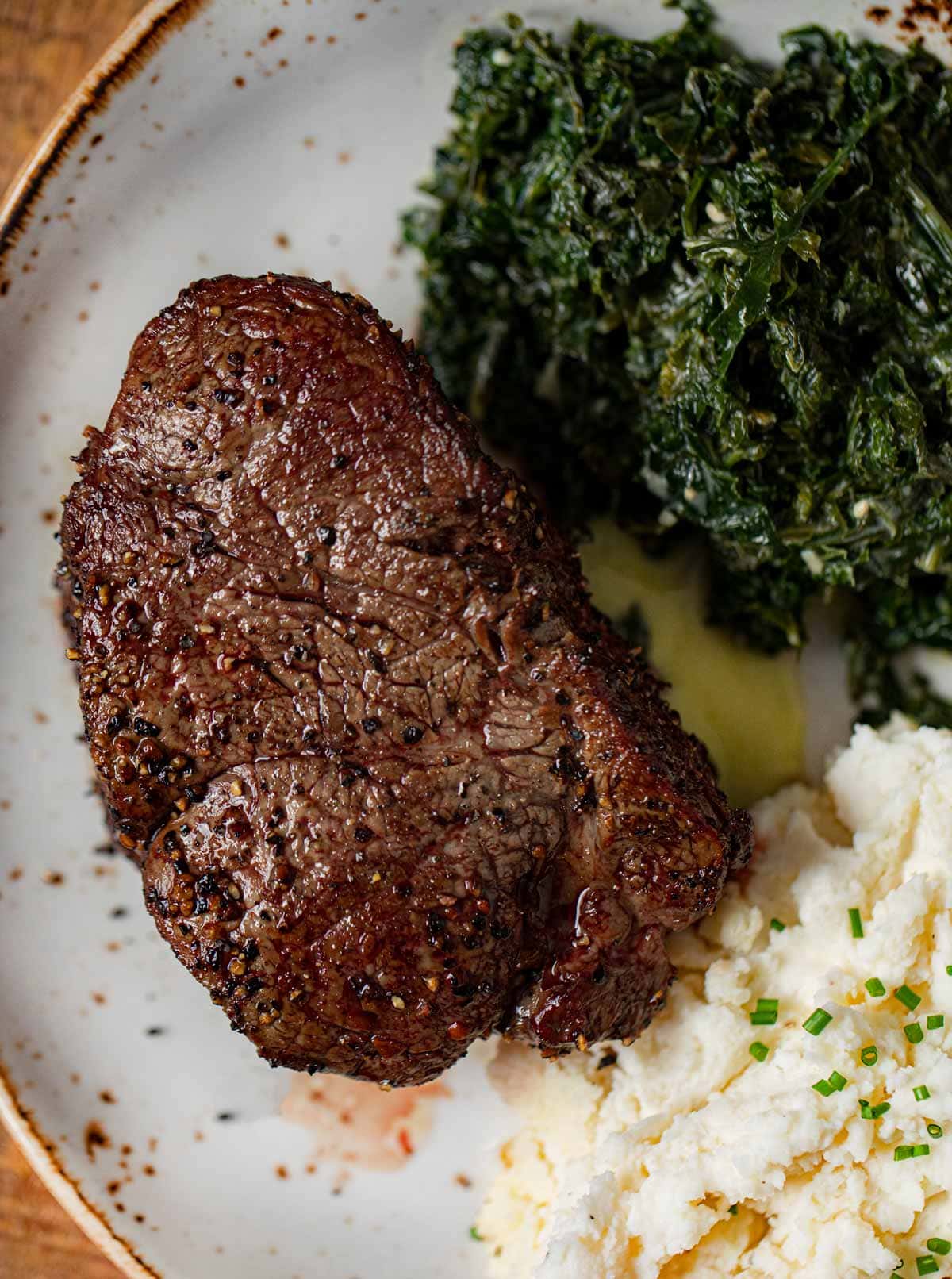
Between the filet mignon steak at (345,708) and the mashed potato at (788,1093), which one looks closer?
the filet mignon steak at (345,708)

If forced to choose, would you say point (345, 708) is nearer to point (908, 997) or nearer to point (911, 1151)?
point (908, 997)

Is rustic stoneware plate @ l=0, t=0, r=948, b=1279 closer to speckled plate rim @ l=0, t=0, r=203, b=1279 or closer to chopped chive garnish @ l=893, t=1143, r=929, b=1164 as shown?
speckled plate rim @ l=0, t=0, r=203, b=1279

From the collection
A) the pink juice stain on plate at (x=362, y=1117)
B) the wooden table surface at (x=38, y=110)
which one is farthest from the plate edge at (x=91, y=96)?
the pink juice stain on plate at (x=362, y=1117)

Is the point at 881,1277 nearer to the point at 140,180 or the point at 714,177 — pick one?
the point at 714,177

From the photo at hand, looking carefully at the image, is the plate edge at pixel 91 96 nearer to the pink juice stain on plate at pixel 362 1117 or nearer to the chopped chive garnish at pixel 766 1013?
the pink juice stain on plate at pixel 362 1117

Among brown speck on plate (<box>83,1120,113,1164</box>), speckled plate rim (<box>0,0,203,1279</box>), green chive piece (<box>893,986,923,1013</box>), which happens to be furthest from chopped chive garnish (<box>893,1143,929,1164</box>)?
brown speck on plate (<box>83,1120,113,1164</box>)

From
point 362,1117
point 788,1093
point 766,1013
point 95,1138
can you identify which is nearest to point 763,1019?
point 766,1013
